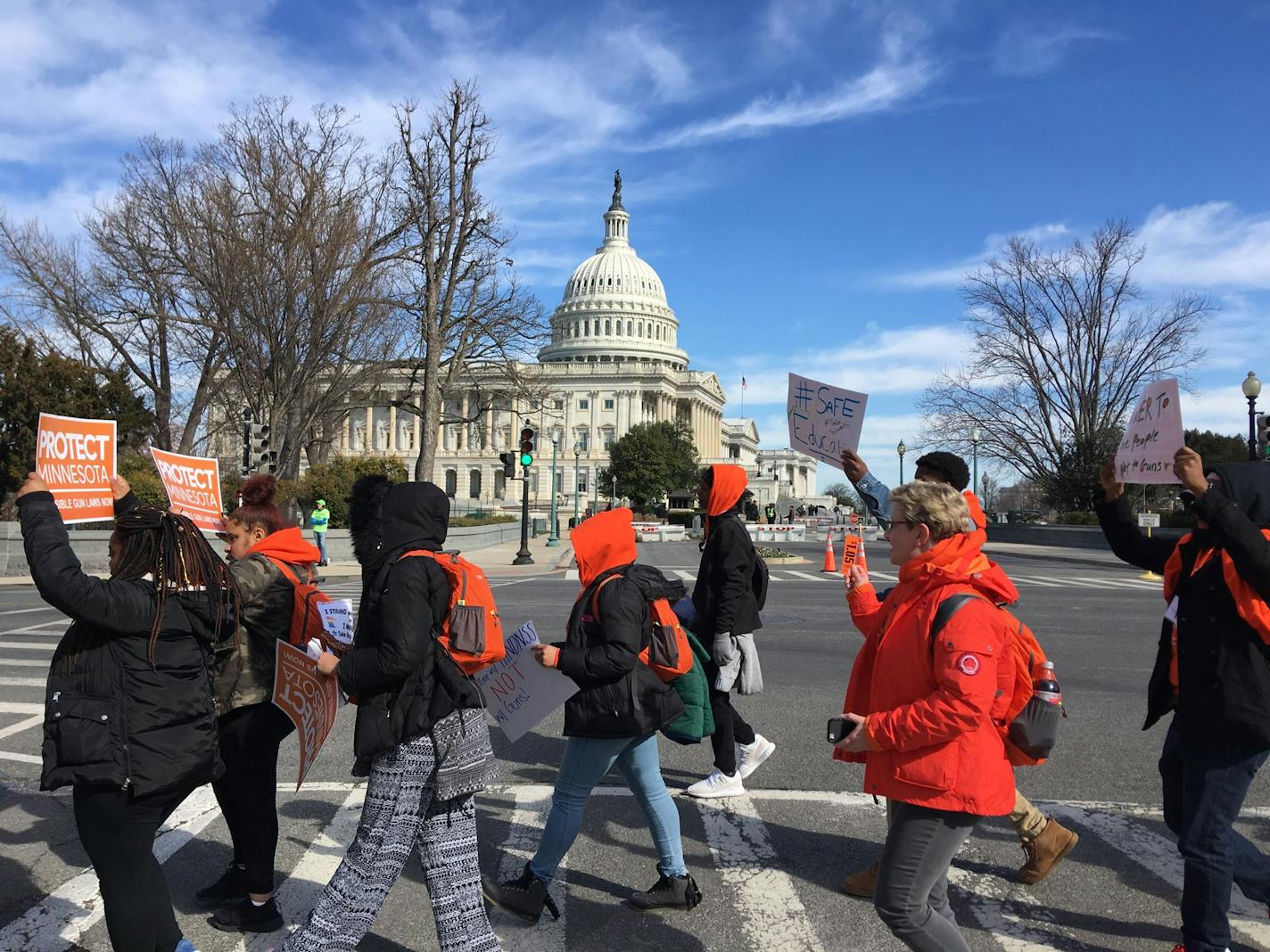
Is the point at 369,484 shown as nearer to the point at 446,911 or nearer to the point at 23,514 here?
the point at 23,514

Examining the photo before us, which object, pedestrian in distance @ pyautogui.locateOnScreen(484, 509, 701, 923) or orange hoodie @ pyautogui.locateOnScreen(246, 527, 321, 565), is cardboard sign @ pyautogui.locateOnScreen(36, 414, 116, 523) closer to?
orange hoodie @ pyautogui.locateOnScreen(246, 527, 321, 565)

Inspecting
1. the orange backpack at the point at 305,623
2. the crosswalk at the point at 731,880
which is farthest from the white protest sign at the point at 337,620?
the crosswalk at the point at 731,880

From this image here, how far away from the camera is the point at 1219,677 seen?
11.6 ft

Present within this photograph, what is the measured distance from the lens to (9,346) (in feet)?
91.9

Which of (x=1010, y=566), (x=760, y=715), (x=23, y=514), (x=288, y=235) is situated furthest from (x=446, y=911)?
(x=1010, y=566)

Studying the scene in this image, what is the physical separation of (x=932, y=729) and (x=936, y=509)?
681 millimetres

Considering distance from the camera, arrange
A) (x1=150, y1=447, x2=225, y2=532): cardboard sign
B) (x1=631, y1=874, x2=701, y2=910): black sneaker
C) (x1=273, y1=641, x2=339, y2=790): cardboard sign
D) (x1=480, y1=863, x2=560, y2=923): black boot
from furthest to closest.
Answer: (x1=150, y1=447, x2=225, y2=532): cardboard sign → (x1=631, y1=874, x2=701, y2=910): black sneaker → (x1=480, y1=863, x2=560, y2=923): black boot → (x1=273, y1=641, x2=339, y2=790): cardboard sign

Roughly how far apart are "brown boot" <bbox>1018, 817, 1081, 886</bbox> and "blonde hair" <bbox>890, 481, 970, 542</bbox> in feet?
6.60

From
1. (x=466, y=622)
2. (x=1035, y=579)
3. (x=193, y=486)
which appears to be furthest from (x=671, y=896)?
(x=1035, y=579)

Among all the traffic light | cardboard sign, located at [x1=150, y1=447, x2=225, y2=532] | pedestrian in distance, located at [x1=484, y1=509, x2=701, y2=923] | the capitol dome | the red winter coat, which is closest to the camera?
the red winter coat

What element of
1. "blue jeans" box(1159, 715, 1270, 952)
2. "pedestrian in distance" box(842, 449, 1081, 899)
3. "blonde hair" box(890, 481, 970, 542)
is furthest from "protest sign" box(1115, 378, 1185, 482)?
"blonde hair" box(890, 481, 970, 542)

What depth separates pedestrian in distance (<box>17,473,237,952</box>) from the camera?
3143mm

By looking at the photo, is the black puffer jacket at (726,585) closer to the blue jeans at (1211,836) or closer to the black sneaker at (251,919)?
the blue jeans at (1211,836)

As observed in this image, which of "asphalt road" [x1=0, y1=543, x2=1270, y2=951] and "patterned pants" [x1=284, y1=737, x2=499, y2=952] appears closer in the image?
"patterned pants" [x1=284, y1=737, x2=499, y2=952]
